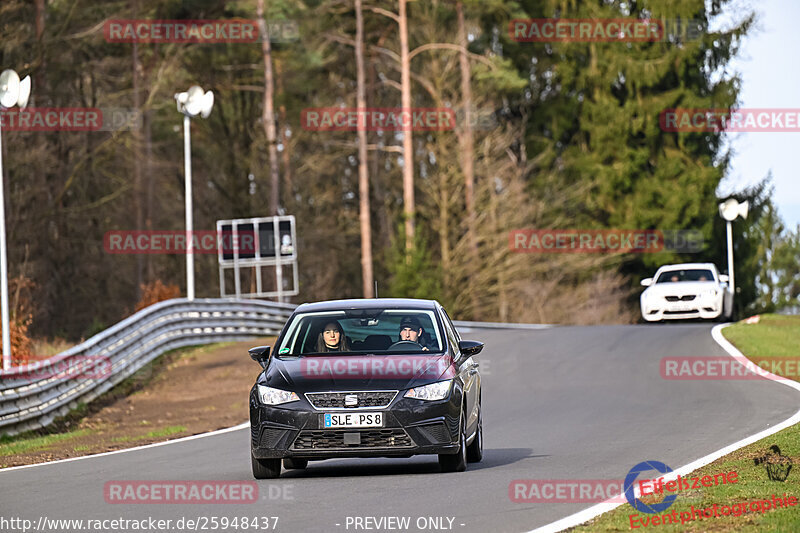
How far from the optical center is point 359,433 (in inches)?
456

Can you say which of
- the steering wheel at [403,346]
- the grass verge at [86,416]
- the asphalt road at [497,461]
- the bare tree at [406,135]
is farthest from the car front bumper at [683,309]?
the steering wheel at [403,346]

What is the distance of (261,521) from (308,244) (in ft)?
172

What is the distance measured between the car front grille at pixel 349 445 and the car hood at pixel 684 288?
24946mm

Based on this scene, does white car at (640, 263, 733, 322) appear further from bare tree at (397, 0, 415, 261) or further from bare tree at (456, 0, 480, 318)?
bare tree at (456, 0, 480, 318)

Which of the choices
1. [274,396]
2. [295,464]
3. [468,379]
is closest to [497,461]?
[468,379]

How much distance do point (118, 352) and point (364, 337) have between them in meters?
14.7

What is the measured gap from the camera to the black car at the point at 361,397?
38.1 ft

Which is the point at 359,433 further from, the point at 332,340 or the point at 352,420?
the point at 332,340

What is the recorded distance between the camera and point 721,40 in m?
63.0

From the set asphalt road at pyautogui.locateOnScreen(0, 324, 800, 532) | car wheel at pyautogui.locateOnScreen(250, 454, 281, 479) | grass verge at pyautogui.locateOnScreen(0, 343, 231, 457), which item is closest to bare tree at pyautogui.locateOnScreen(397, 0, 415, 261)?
grass verge at pyautogui.locateOnScreen(0, 343, 231, 457)

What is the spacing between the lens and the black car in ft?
38.1

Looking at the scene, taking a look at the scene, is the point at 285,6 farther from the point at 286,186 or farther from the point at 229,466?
the point at 229,466

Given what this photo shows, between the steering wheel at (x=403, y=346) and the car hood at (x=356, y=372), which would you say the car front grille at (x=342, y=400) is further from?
the steering wheel at (x=403, y=346)

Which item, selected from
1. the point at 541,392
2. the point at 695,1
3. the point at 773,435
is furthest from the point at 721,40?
the point at 773,435
